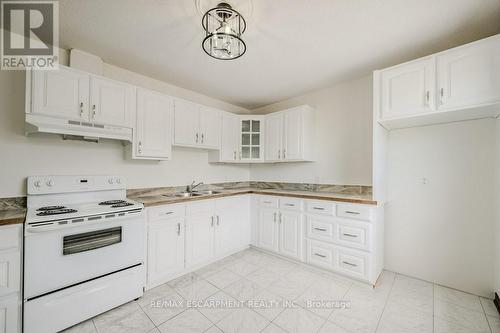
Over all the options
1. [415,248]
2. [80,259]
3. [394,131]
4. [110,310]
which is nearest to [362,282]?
[415,248]

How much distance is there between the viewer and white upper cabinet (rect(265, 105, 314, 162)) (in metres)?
3.15

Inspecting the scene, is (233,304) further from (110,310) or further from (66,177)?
(66,177)

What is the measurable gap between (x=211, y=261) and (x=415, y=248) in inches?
98.7

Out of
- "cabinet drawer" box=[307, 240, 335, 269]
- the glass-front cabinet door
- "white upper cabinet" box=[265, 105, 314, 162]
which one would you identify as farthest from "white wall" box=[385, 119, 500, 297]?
the glass-front cabinet door

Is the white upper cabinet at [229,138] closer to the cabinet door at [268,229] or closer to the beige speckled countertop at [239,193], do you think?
the beige speckled countertop at [239,193]

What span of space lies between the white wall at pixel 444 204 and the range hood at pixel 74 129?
3.19m

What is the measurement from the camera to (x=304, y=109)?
3139mm

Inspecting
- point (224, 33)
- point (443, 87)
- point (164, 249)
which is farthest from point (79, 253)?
point (443, 87)

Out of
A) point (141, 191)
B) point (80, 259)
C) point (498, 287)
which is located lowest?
point (498, 287)

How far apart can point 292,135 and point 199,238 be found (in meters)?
1.98

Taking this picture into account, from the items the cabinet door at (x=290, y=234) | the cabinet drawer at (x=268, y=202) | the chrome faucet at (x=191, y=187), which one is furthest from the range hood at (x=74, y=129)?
the cabinet door at (x=290, y=234)

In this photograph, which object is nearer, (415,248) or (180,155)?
(415,248)

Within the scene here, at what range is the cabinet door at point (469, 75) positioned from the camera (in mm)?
1687

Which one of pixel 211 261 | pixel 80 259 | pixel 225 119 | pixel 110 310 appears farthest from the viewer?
pixel 225 119
